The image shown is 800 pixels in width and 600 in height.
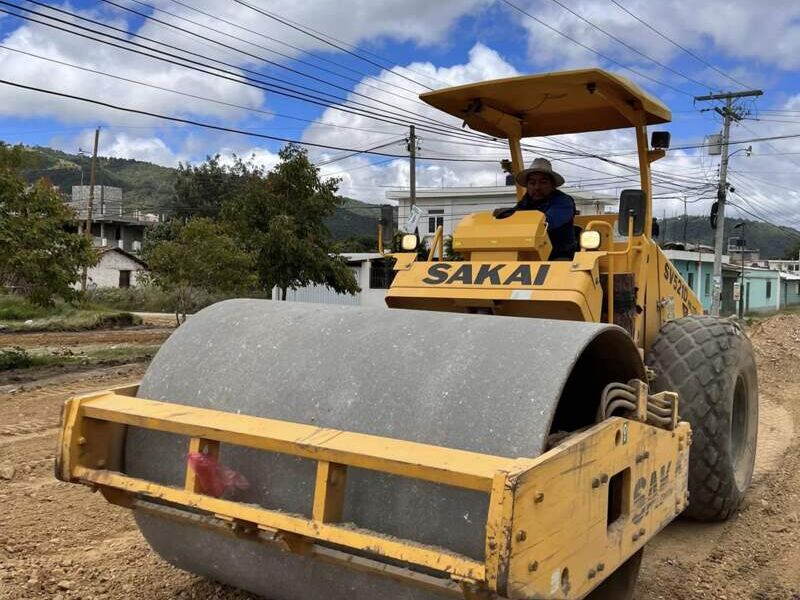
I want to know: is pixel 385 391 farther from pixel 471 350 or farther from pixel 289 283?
pixel 289 283

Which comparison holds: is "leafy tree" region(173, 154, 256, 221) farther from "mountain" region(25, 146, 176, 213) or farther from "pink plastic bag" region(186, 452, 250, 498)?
"pink plastic bag" region(186, 452, 250, 498)

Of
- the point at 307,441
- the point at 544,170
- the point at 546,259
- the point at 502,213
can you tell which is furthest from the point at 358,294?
the point at 307,441

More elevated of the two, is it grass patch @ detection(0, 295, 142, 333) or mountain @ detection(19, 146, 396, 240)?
mountain @ detection(19, 146, 396, 240)

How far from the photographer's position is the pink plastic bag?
106 inches

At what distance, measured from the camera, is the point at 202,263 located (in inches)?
658

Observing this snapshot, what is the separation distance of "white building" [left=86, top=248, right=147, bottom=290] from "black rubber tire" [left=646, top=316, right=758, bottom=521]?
42015 mm

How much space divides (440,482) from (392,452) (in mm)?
194

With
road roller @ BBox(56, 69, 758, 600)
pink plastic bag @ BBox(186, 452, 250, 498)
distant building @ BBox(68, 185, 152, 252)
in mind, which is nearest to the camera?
road roller @ BBox(56, 69, 758, 600)

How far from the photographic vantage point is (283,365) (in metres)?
3.07

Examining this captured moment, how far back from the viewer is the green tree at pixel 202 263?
16.7 metres

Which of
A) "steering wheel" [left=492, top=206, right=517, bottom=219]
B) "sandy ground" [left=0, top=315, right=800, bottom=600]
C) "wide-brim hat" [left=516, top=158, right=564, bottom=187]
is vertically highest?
"wide-brim hat" [left=516, top=158, right=564, bottom=187]

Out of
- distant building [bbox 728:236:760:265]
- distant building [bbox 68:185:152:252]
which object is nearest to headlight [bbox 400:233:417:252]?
distant building [bbox 728:236:760:265]

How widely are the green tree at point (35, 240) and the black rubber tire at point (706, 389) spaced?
388 inches

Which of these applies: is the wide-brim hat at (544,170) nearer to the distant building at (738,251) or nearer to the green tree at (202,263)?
the distant building at (738,251)
